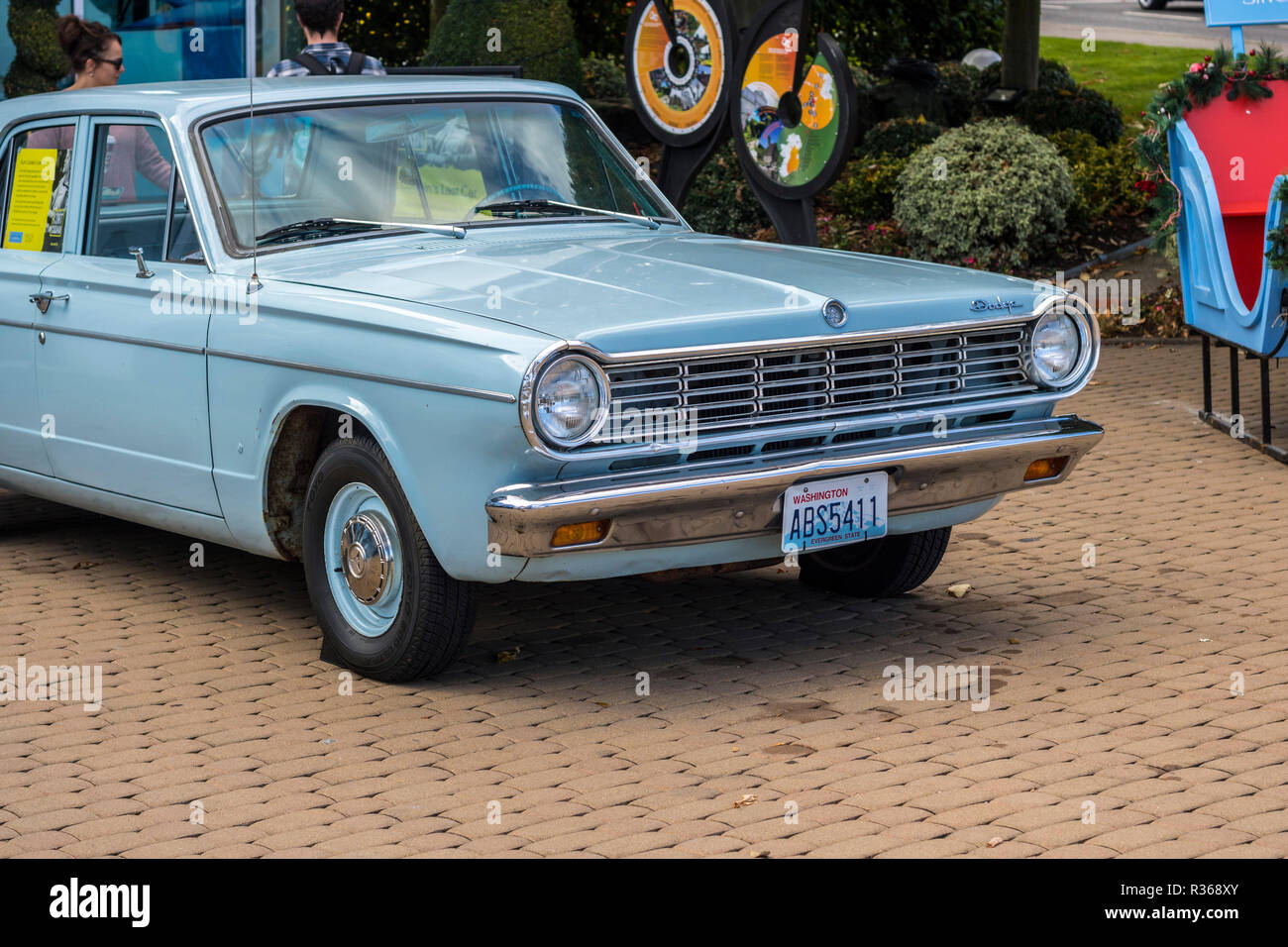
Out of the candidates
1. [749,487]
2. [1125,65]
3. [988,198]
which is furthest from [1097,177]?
[1125,65]

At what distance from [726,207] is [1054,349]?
32.7 ft

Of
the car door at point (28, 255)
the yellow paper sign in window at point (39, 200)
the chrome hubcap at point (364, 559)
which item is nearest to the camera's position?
the chrome hubcap at point (364, 559)

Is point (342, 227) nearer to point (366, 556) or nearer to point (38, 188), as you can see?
point (366, 556)

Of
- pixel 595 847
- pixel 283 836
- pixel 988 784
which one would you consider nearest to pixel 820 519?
pixel 988 784

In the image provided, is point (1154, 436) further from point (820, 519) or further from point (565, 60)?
point (565, 60)

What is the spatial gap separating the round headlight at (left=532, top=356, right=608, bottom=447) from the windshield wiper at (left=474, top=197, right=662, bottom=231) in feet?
5.27

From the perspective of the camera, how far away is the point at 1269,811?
13.9ft

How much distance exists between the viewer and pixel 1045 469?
18.5 ft

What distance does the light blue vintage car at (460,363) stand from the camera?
4812 millimetres

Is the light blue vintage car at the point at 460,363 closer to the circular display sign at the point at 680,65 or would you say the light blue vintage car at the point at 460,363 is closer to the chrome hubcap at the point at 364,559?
the chrome hubcap at the point at 364,559

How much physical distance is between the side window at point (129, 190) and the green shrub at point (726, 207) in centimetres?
905

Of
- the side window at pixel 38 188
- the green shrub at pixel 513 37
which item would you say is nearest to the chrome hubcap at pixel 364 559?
the side window at pixel 38 188

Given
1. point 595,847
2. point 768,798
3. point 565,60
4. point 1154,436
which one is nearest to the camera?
point 595,847

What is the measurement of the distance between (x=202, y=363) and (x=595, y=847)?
2400mm
